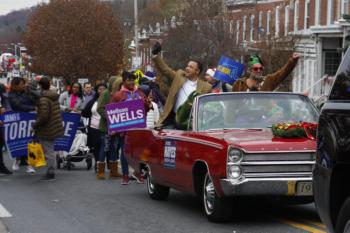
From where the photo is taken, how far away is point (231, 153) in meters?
9.31

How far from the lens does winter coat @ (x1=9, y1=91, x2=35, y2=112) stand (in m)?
16.1

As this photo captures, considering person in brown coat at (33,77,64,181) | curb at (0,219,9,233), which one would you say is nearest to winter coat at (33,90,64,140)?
person in brown coat at (33,77,64,181)

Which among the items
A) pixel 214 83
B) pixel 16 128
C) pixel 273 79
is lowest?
pixel 16 128

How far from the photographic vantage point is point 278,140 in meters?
9.53

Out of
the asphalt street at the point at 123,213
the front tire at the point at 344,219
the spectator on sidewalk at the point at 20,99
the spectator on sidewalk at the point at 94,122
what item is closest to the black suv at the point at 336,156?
the front tire at the point at 344,219

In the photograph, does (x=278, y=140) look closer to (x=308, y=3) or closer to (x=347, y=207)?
(x=347, y=207)

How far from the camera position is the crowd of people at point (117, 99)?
41.5 ft

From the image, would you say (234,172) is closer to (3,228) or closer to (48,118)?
(3,228)

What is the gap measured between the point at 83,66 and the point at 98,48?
1940 millimetres

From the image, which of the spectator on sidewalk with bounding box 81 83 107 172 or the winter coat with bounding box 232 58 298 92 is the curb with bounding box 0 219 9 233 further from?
the spectator on sidewalk with bounding box 81 83 107 172

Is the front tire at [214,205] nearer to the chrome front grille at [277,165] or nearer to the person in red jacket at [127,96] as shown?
the chrome front grille at [277,165]

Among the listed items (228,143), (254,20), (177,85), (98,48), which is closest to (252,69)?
(177,85)

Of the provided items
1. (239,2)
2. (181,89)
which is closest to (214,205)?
(181,89)

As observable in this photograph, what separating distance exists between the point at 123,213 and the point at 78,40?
174ft
